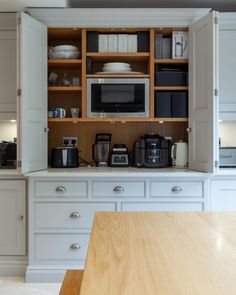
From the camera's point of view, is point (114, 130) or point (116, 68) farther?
point (114, 130)

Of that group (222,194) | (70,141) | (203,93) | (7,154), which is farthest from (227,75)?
(7,154)

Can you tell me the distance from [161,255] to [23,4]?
101 inches

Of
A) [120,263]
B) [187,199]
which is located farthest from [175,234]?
[187,199]

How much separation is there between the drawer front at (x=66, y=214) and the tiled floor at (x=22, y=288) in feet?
1.49

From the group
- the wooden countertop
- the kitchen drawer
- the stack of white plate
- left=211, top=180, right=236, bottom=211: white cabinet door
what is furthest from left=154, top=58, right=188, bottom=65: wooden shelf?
the wooden countertop

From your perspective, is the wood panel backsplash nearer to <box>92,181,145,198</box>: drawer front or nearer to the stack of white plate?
the stack of white plate

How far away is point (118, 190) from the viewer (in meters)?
2.76

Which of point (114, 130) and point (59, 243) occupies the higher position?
point (114, 130)

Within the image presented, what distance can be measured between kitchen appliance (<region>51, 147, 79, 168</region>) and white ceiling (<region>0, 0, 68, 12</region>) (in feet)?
4.01

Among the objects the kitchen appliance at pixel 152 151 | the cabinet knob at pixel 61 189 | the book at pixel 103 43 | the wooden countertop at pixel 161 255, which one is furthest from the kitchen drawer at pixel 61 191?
the wooden countertop at pixel 161 255

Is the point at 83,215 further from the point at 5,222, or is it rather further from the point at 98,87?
the point at 98,87

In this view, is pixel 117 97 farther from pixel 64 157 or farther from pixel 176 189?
pixel 176 189

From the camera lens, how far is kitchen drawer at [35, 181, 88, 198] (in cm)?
276

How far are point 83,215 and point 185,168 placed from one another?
1.01 m
